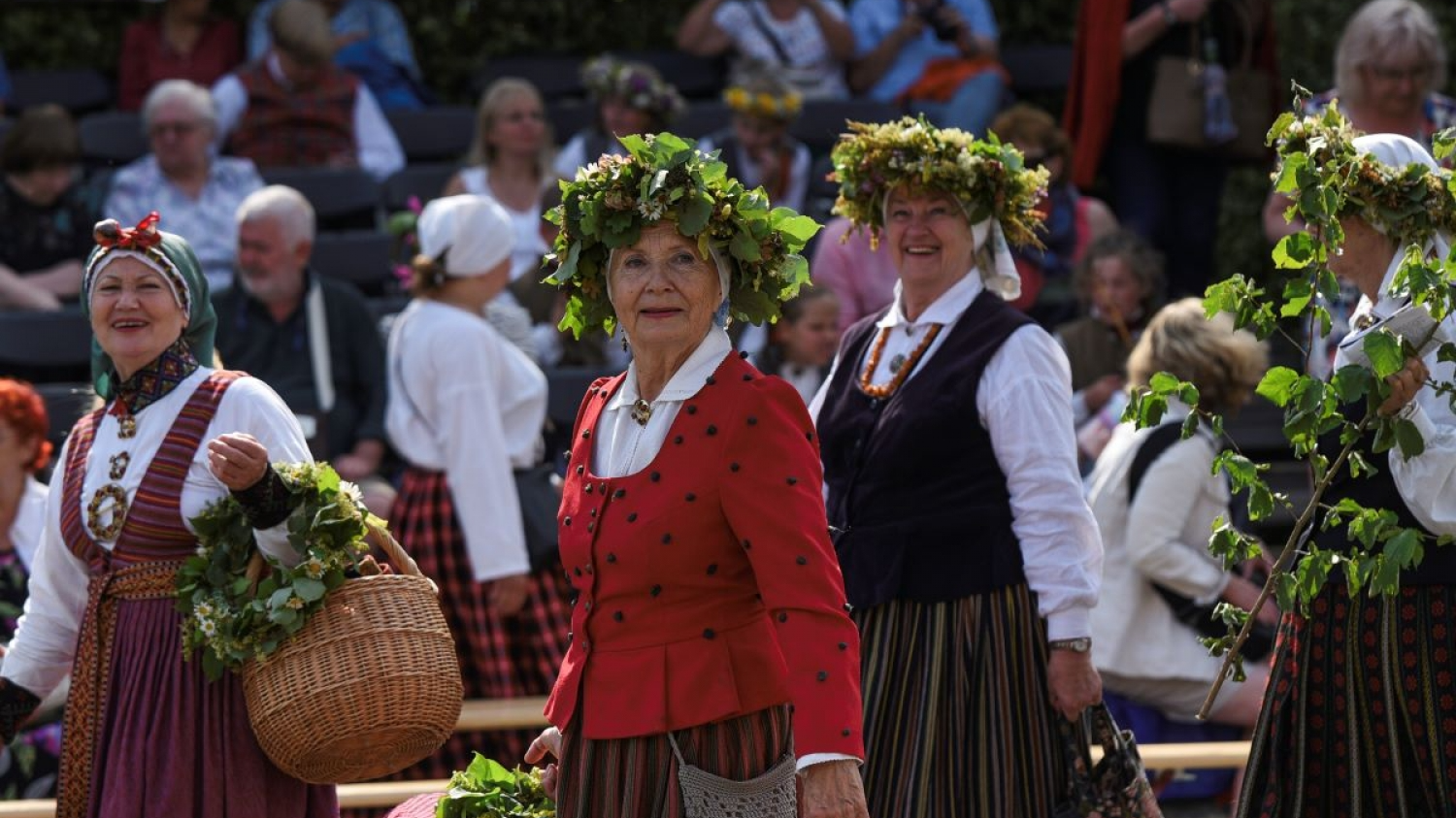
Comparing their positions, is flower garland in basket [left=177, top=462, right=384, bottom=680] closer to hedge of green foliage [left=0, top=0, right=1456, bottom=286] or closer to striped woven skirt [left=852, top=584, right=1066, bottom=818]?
striped woven skirt [left=852, top=584, right=1066, bottom=818]

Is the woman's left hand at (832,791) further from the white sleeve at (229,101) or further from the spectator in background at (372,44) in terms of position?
the spectator in background at (372,44)

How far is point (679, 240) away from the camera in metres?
3.67

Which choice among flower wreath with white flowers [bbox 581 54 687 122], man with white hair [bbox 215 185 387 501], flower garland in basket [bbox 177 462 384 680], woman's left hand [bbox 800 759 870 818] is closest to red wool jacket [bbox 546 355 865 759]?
woman's left hand [bbox 800 759 870 818]

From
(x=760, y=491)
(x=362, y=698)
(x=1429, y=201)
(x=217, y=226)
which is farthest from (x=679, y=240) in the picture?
(x=217, y=226)

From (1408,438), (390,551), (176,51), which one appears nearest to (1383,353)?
(1408,438)

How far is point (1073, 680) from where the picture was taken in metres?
4.54

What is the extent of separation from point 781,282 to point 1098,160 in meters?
5.58

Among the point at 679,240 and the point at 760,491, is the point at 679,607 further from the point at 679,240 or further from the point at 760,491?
the point at 679,240

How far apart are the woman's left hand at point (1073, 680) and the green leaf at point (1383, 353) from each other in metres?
1.03

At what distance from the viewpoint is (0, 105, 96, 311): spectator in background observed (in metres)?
8.45

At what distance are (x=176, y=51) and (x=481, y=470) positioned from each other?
14.5 feet

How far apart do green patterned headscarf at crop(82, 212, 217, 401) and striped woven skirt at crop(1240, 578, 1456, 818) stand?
7.41 feet

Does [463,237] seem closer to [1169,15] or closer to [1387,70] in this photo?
[1387,70]

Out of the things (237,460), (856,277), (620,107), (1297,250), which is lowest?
(237,460)
